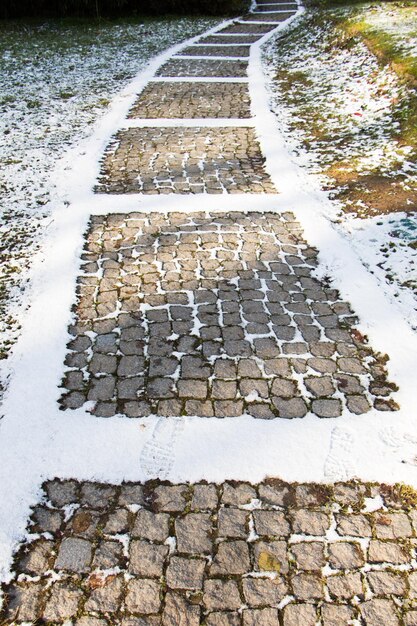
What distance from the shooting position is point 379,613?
223 cm

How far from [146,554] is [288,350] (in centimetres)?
173

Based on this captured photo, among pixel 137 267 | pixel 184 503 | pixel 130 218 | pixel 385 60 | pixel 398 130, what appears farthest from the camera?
pixel 385 60

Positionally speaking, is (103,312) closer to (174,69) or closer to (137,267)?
(137,267)

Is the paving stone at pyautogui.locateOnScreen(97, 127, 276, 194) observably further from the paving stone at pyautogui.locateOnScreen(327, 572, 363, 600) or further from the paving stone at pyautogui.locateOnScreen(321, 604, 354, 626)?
the paving stone at pyautogui.locateOnScreen(321, 604, 354, 626)

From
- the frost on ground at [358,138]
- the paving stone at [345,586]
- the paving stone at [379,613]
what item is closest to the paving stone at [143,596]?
the paving stone at [345,586]

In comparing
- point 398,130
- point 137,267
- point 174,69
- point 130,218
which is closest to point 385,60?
point 398,130

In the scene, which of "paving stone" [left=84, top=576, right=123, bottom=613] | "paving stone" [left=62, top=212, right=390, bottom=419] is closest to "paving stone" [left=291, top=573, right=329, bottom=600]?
"paving stone" [left=84, top=576, right=123, bottom=613]

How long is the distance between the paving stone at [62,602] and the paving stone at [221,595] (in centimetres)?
60

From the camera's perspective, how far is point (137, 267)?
→ 4375 millimetres

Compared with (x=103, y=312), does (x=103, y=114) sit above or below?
above

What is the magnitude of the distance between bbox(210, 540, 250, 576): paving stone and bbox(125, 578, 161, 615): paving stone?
28 centimetres

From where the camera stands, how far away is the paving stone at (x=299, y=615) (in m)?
2.19

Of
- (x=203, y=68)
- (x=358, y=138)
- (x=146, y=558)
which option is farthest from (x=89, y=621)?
(x=203, y=68)

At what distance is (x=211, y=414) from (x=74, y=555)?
1117 mm
